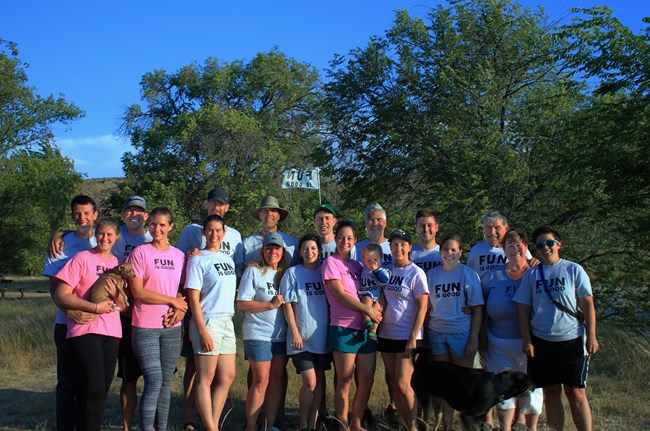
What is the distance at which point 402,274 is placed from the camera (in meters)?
5.38

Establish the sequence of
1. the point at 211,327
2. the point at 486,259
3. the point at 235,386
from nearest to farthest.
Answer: the point at 211,327 → the point at 486,259 → the point at 235,386

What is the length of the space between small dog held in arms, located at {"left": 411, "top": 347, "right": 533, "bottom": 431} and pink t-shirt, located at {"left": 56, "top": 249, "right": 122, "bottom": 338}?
8.50ft

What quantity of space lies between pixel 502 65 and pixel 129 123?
23198 millimetres

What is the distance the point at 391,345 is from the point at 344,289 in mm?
643

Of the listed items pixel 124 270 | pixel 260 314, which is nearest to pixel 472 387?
pixel 260 314

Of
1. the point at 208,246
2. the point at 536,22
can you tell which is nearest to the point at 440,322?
the point at 208,246

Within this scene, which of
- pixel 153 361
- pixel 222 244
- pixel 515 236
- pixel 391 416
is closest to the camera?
pixel 153 361

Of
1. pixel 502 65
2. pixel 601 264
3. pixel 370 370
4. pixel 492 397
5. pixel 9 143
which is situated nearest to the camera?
pixel 492 397

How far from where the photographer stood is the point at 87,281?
489 centimetres

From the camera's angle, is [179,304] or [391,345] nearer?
[179,304]

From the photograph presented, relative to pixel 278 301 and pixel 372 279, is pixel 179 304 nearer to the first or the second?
pixel 278 301

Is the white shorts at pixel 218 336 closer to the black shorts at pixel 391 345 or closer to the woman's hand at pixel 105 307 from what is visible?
the woman's hand at pixel 105 307

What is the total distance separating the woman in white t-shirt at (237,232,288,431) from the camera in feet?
17.6

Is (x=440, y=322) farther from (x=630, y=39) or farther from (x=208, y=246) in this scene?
(x=630, y=39)
